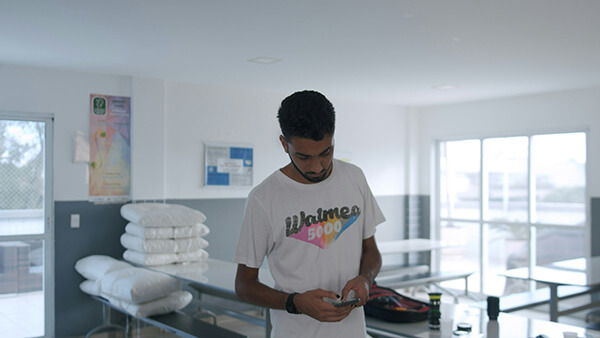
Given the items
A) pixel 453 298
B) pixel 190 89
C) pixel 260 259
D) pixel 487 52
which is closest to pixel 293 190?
pixel 260 259

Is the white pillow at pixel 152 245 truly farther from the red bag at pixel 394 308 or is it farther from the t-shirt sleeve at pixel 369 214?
the t-shirt sleeve at pixel 369 214

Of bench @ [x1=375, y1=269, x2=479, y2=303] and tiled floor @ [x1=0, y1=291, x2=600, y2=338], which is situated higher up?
bench @ [x1=375, y1=269, x2=479, y2=303]

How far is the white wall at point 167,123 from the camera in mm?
5047

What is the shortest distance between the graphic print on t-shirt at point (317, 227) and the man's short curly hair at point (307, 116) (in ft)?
0.75

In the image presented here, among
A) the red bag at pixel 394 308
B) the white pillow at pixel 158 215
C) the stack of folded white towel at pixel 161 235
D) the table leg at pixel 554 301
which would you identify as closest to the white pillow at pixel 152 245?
the stack of folded white towel at pixel 161 235

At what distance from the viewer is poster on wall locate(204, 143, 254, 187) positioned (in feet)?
Answer: 19.5

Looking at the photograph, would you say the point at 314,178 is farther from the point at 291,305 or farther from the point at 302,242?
the point at 291,305

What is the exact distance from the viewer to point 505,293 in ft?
22.6

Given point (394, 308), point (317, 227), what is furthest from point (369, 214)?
point (394, 308)

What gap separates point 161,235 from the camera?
15.9ft

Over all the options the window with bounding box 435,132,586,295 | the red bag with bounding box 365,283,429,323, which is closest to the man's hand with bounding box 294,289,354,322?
the red bag with bounding box 365,283,429,323

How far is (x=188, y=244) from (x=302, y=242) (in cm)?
362

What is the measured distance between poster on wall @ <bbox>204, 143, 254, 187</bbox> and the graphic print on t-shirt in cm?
446

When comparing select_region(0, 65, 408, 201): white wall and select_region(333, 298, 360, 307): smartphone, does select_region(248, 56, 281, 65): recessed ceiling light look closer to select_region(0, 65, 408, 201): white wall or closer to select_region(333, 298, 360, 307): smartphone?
select_region(0, 65, 408, 201): white wall
